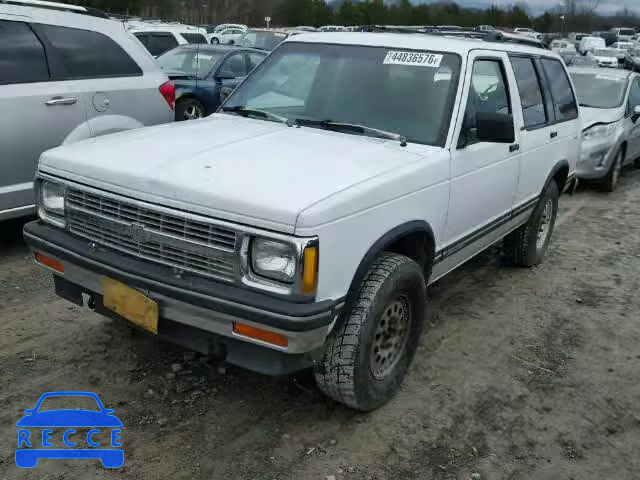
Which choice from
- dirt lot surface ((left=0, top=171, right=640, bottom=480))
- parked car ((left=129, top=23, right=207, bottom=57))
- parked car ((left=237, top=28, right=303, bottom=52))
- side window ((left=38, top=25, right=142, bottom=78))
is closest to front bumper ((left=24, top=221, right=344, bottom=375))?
dirt lot surface ((left=0, top=171, right=640, bottom=480))

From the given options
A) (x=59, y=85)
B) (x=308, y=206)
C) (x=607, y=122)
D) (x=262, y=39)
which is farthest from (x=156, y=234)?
(x=262, y=39)

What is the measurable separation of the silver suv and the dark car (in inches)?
162

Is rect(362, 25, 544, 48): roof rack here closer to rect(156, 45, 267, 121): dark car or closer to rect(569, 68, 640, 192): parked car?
rect(569, 68, 640, 192): parked car

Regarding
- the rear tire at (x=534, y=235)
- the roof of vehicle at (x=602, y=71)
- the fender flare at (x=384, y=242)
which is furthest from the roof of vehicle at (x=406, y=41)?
the roof of vehicle at (x=602, y=71)

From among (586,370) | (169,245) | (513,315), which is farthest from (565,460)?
(169,245)

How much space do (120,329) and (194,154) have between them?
1497 millimetres

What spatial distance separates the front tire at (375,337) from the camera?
10.3 feet

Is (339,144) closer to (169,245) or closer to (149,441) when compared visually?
(169,245)

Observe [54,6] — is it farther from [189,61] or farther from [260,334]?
[189,61]

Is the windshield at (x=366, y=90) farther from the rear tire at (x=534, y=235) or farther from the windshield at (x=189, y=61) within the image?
the windshield at (x=189, y=61)

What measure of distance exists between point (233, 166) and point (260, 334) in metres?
0.84

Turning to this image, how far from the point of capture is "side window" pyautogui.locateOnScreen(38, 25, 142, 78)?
5.54 metres

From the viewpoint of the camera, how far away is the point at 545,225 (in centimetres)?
609

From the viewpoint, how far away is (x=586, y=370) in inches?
163
